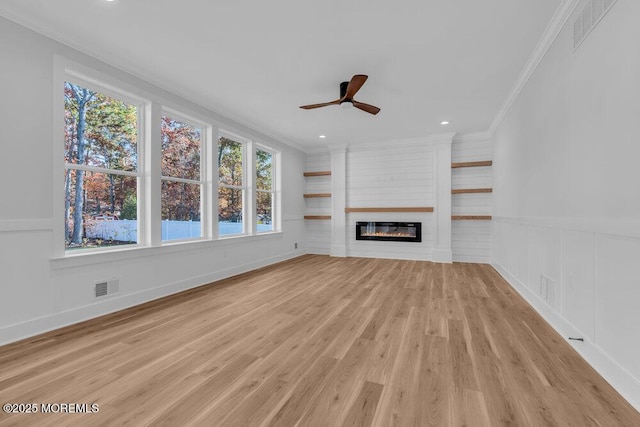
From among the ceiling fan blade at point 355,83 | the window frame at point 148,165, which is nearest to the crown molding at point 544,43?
the ceiling fan blade at point 355,83

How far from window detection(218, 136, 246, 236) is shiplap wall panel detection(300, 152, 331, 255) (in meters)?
2.41

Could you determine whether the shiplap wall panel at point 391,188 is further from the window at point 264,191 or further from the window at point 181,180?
Answer: the window at point 181,180

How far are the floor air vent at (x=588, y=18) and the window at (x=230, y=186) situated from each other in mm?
4450

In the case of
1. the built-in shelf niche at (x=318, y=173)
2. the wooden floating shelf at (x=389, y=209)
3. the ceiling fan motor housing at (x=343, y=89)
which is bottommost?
the wooden floating shelf at (x=389, y=209)

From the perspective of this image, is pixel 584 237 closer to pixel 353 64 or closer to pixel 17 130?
pixel 353 64

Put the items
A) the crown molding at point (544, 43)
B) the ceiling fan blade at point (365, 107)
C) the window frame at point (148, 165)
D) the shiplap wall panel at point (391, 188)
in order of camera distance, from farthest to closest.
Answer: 1. the shiplap wall panel at point (391, 188)
2. the ceiling fan blade at point (365, 107)
3. the window frame at point (148, 165)
4. the crown molding at point (544, 43)

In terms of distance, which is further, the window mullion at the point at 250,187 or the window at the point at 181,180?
the window mullion at the point at 250,187

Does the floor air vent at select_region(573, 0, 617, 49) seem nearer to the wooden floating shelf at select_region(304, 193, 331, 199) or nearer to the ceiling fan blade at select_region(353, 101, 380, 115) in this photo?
the ceiling fan blade at select_region(353, 101, 380, 115)

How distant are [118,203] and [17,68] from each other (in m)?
1.41

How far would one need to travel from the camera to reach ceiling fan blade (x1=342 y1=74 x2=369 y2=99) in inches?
114

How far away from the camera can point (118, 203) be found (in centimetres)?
321

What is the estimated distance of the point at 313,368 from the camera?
1878 mm

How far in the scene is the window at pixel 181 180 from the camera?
378 centimetres

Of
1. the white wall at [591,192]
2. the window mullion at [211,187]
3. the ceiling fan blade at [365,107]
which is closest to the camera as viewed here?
the white wall at [591,192]
